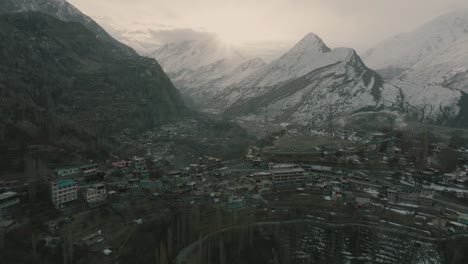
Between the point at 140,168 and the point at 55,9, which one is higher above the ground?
the point at 55,9

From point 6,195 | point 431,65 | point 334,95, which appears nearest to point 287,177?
point 6,195

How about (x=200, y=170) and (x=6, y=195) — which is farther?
(x=200, y=170)

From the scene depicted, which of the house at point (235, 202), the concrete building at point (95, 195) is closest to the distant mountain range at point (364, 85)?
the house at point (235, 202)

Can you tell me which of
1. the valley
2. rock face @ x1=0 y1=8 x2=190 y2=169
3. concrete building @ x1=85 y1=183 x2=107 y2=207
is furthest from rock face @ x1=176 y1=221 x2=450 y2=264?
rock face @ x1=0 y1=8 x2=190 y2=169

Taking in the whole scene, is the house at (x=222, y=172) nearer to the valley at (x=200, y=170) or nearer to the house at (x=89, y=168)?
the valley at (x=200, y=170)

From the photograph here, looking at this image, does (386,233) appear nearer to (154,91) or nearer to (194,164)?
(194,164)

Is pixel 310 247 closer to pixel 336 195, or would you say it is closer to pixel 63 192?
pixel 336 195

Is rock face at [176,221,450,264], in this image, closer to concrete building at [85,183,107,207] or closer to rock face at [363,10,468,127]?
concrete building at [85,183,107,207]
